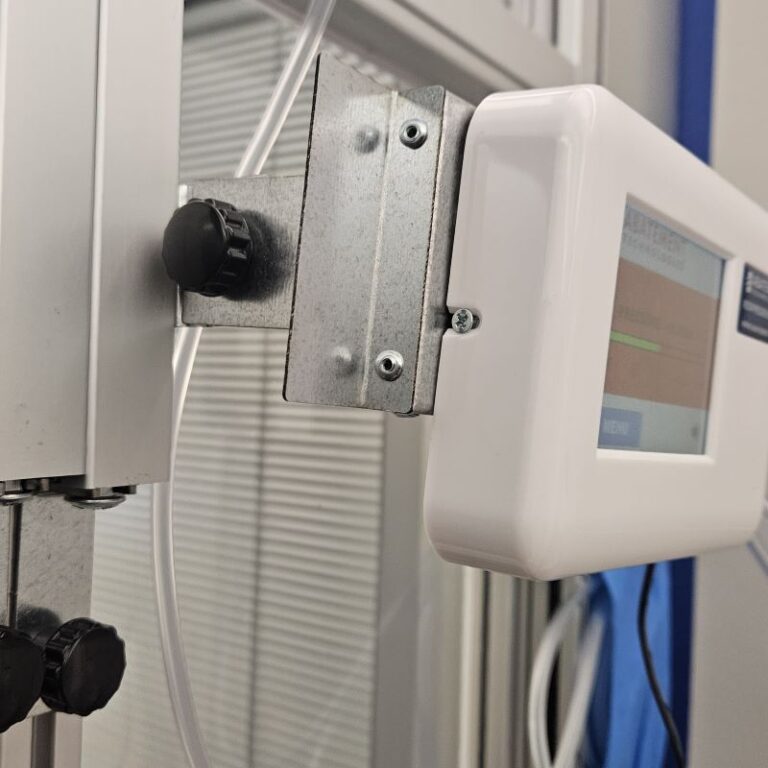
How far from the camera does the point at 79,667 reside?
46 centimetres

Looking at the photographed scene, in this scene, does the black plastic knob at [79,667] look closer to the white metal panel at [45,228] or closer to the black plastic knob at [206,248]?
the white metal panel at [45,228]

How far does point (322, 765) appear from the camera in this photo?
2.92 ft

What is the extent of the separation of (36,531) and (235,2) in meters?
0.54

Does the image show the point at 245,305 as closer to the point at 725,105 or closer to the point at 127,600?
the point at 127,600

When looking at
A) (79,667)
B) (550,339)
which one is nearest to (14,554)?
(79,667)

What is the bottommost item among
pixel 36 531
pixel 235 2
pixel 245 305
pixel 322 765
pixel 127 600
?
pixel 322 765

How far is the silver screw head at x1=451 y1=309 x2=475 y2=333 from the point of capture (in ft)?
1.39

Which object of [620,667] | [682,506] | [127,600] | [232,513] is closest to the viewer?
[682,506]

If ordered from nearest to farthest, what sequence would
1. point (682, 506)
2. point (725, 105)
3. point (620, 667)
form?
point (682, 506) → point (620, 667) → point (725, 105)

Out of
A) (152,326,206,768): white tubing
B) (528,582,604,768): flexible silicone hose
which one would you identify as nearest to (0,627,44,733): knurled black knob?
(152,326,206,768): white tubing

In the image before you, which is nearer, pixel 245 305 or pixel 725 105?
pixel 245 305

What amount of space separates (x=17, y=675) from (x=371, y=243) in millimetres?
283

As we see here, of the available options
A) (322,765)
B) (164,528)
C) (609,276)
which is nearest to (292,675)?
(322,765)

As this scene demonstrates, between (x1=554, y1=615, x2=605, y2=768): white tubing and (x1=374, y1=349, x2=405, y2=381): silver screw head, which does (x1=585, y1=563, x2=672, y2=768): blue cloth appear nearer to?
(x1=554, y1=615, x2=605, y2=768): white tubing
